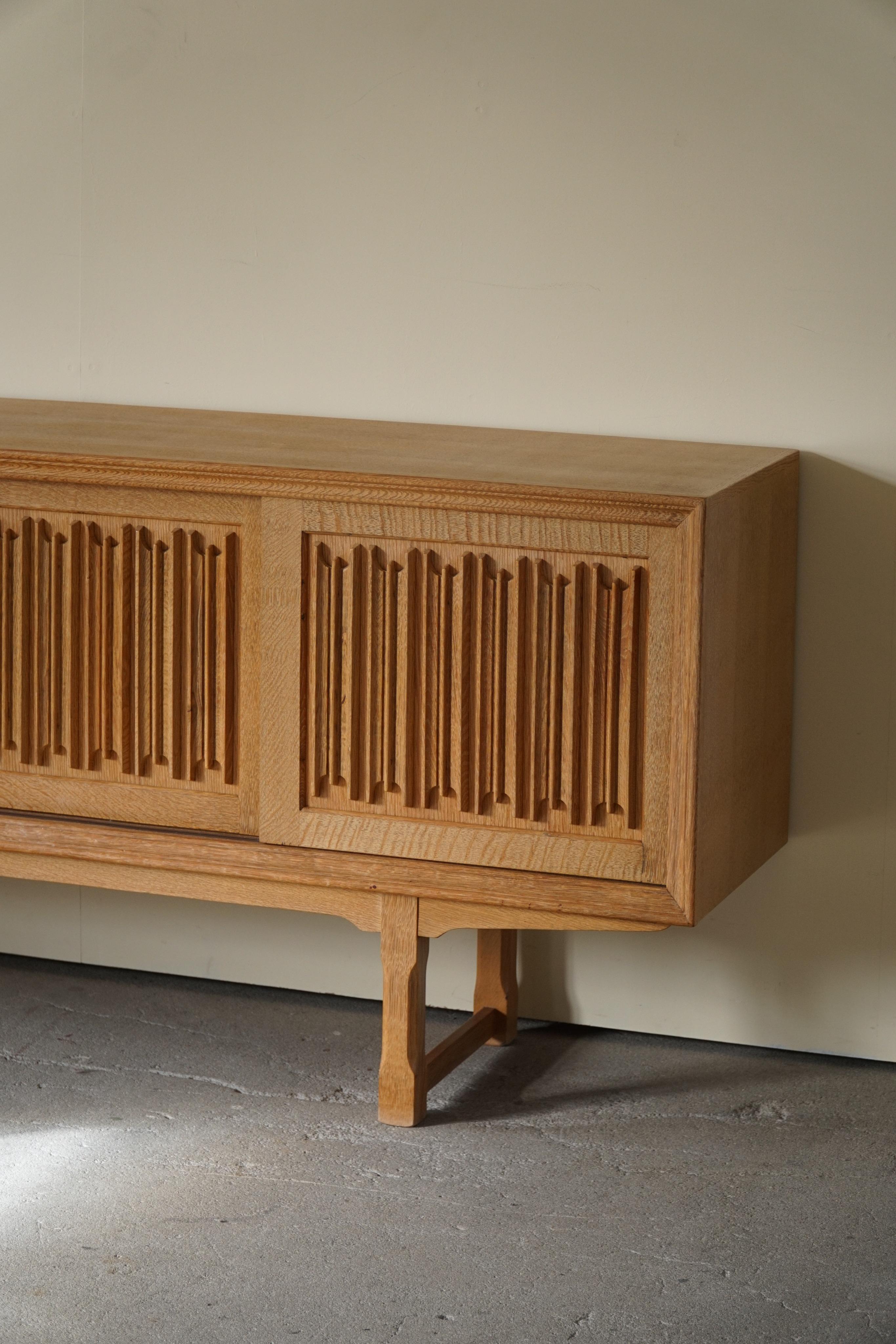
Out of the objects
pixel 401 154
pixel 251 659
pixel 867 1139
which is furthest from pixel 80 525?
pixel 867 1139

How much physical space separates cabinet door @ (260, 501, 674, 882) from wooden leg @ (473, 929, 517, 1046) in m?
0.54

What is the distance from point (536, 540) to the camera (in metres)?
2.45

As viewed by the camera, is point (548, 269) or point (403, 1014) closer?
point (403, 1014)

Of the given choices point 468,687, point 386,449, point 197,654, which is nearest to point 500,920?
point 468,687

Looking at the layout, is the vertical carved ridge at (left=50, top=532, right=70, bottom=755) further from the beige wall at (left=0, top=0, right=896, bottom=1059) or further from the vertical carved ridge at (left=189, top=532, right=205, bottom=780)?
the beige wall at (left=0, top=0, right=896, bottom=1059)

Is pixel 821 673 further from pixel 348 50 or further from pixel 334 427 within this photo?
pixel 348 50

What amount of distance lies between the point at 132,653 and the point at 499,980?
0.91m

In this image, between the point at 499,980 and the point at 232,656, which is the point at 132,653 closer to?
the point at 232,656

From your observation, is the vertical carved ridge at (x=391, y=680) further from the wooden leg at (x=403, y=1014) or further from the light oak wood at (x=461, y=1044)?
the light oak wood at (x=461, y=1044)

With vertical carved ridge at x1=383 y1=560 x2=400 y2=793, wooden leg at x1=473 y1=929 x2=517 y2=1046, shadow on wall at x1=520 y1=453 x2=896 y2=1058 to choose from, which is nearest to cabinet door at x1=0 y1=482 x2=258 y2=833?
vertical carved ridge at x1=383 y1=560 x2=400 y2=793

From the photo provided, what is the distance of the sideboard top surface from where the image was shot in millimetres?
2529

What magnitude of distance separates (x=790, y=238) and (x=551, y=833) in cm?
110

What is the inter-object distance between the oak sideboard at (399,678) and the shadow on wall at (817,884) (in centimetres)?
10

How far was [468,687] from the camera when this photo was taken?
2527mm
